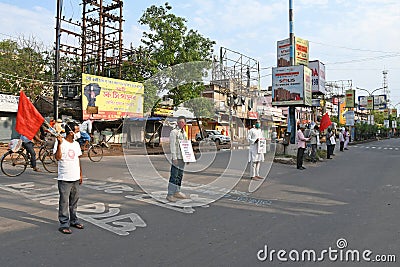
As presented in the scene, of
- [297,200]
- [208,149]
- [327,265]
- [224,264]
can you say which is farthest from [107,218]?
[208,149]

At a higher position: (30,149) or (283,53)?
(283,53)

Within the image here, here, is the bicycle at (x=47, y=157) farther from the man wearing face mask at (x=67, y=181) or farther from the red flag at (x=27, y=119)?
the man wearing face mask at (x=67, y=181)

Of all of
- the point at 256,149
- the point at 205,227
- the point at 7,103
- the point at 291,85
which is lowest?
the point at 205,227

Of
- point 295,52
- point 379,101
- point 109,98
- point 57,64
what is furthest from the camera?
point 379,101

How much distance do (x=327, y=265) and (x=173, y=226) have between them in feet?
7.45

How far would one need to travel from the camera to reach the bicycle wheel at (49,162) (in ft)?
34.2

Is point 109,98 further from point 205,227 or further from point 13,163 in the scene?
point 205,227

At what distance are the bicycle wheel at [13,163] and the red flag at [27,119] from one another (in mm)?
4370

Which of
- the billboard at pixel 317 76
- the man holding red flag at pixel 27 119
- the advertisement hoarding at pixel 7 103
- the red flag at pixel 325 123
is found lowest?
the man holding red flag at pixel 27 119

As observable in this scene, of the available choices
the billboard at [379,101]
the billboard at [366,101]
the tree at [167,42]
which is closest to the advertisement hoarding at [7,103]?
the tree at [167,42]

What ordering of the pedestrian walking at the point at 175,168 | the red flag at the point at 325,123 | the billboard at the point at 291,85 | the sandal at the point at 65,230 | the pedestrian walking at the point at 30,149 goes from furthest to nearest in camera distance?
the red flag at the point at 325,123 → the billboard at the point at 291,85 → the pedestrian walking at the point at 30,149 → the pedestrian walking at the point at 175,168 → the sandal at the point at 65,230

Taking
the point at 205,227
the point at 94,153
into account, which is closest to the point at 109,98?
the point at 94,153

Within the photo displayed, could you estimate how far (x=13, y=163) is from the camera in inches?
379

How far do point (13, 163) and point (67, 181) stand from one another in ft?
19.1
